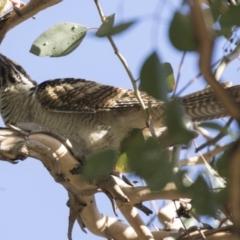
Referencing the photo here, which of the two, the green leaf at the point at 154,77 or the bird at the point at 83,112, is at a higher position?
the green leaf at the point at 154,77

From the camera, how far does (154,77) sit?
2.12ft

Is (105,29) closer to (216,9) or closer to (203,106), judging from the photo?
(216,9)

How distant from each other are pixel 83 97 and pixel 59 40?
0.88 metres

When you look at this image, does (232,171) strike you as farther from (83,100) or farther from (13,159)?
(83,100)

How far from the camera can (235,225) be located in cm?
58

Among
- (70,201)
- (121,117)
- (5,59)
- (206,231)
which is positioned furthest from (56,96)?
(206,231)

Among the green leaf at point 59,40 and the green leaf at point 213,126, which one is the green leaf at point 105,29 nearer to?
the green leaf at point 213,126

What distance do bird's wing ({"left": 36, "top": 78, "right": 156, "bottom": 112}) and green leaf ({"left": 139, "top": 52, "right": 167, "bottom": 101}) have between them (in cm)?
229

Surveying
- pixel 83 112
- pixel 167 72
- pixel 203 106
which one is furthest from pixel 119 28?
pixel 83 112

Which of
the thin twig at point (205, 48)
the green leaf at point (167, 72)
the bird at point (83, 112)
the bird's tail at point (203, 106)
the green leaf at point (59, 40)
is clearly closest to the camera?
the thin twig at point (205, 48)

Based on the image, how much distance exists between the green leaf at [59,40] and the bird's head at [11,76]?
4.05ft

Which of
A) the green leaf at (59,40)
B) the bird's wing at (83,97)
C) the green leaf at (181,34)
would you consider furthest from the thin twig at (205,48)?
the bird's wing at (83,97)

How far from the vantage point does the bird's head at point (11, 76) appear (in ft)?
11.4

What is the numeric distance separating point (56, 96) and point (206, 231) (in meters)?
1.34
